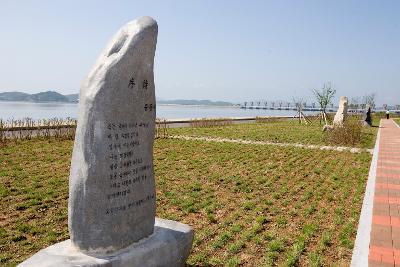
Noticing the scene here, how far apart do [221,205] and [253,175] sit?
298 centimetres

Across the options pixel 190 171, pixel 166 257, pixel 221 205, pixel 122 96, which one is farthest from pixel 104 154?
pixel 190 171

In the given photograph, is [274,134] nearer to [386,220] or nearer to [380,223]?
[386,220]

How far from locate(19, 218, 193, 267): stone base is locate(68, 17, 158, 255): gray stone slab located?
11cm

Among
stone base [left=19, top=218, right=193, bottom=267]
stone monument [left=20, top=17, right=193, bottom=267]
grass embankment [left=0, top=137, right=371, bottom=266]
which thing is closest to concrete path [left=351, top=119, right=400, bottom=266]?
grass embankment [left=0, top=137, right=371, bottom=266]

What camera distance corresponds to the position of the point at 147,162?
4.12 metres

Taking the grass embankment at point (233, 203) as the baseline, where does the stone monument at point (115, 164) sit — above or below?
above

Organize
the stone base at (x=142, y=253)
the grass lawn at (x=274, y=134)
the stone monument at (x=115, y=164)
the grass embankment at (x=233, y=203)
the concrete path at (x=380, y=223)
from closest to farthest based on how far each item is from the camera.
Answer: the stone base at (x=142, y=253)
the stone monument at (x=115, y=164)
the concrete path at (x=380, y=223)
the grass embankment at (x=233, y=203)
the grass lawn at (x=274, y=134)

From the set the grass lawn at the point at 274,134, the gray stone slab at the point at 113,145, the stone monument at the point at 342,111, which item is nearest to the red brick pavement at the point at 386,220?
the gray stone slab at the point at 113,145

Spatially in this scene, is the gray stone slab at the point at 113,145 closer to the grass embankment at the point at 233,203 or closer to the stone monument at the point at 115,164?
the stone monument at the point at 115,164

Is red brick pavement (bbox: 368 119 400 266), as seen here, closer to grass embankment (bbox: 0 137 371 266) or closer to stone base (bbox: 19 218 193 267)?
grass embankment (bbox: 0 137 371 266)

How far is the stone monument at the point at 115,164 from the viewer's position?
3.47 meters

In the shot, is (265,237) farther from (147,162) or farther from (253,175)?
(253,175)

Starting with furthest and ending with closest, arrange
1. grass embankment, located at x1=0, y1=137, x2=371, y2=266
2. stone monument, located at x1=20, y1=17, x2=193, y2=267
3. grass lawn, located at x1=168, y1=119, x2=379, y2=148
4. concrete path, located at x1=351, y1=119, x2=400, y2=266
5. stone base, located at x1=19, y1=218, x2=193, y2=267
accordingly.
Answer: grass lawn, located at x1=168, y1=119, x2=379, y2=148
grass embankment, located at x1=0, y1=137, x2=371, y2=266
concrete path, located at x1=351, y1=119, x2=400, y2=266
stone monument, located at x1=20, y1=17, x2=193, y2=267
stone base, located at x1=19, y1=218, x2=193, y2=267

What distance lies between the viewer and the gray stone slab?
3.48m
